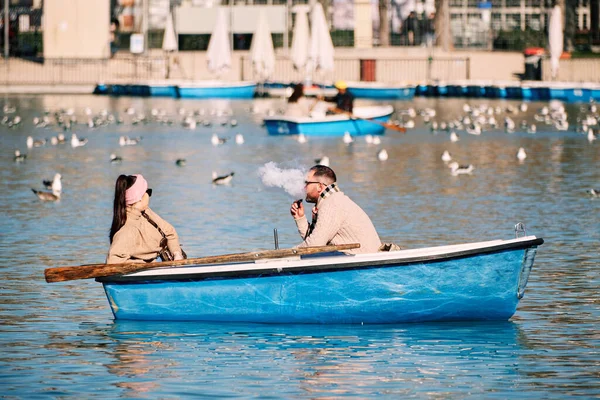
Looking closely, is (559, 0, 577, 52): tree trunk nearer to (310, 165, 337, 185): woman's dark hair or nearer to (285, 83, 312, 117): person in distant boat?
(285, 83, 312, 117): person in distant boat

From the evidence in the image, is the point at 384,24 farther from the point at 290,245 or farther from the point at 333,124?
the point at 290,245

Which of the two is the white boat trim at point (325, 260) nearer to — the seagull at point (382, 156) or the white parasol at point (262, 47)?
the seagull at point (382, 156)

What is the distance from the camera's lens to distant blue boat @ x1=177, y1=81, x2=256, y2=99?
65688 mm

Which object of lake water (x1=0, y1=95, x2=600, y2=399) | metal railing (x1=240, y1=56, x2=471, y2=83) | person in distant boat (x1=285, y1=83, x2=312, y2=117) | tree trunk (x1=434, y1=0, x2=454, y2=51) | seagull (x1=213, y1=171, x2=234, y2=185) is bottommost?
lake water (x1=0, y1=95, x2=600, y2=399)

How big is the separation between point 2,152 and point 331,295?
24827mm

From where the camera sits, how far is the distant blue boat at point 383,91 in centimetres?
6456

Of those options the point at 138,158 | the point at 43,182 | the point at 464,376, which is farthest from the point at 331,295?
the point at 138,158

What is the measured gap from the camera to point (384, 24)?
80.0 meters

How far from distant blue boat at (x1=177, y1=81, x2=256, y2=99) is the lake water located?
978 inches

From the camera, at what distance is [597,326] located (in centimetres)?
1422

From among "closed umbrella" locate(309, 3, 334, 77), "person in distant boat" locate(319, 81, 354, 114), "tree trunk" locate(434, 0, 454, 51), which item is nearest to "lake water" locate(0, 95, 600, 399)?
"person in distant boat" locate(319, 81, 354, 114)

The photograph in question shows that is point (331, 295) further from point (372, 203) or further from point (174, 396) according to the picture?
point (372, 203)

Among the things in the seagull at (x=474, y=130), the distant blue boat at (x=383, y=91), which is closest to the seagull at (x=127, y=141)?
the seagull at (x=474, y=130)

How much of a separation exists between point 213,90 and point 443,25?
17.0 metres
